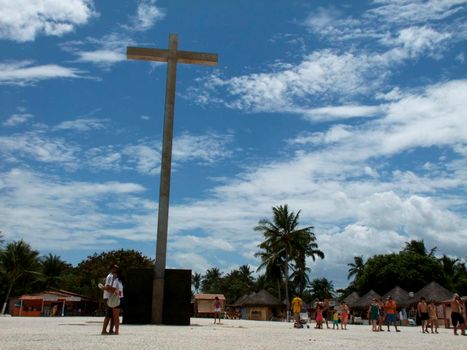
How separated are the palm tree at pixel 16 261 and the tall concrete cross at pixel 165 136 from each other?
40082 mm

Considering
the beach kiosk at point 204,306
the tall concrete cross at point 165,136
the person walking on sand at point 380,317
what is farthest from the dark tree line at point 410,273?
the tall concrete cross at point 165,136

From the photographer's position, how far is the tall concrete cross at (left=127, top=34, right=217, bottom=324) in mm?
17250

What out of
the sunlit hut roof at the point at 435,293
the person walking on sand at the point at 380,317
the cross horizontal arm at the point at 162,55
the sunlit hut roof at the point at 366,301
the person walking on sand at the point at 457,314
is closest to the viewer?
the person walking on sand at the point at 457,314

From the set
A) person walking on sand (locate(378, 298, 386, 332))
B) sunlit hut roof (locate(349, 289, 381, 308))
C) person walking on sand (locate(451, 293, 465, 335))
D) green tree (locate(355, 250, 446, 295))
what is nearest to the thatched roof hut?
sunlit hut roof (locate(349, 289, 381, 308))

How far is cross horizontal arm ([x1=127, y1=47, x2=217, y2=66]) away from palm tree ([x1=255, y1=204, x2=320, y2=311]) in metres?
37.0

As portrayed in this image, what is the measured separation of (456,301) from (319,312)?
6888mm

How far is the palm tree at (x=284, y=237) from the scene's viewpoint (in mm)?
54594

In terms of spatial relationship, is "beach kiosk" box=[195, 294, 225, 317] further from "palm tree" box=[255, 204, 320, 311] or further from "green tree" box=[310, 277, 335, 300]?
"green tree" box=[310, 277, 335, 300]

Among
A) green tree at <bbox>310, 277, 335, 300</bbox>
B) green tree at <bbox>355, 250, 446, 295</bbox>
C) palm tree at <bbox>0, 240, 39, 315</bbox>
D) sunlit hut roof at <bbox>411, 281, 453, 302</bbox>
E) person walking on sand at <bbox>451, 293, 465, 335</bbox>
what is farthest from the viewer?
green tree at <bbox>310, 277, 335, 300</bbox>

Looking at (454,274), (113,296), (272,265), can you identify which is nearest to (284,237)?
(272,265)

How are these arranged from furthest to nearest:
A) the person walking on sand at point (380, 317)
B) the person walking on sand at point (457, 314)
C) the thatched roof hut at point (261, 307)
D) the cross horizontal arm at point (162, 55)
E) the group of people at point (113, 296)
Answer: the thatched roof hut at point (261, 307) < the person walking on sand at point (380, 317) < the cross horizontal arm at point (162, 55) < the person walking on sand at point (457, 314) < the group of people at point (113, 296)

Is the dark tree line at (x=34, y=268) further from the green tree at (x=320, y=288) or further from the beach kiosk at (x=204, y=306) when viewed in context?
the green tree at (x=320, y=288)

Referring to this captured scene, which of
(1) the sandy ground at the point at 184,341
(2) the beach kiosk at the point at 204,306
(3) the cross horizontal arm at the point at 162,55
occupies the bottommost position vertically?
(1) the sandy ground at the point at 184,341

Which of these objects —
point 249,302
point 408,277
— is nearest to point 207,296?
point 249,302
